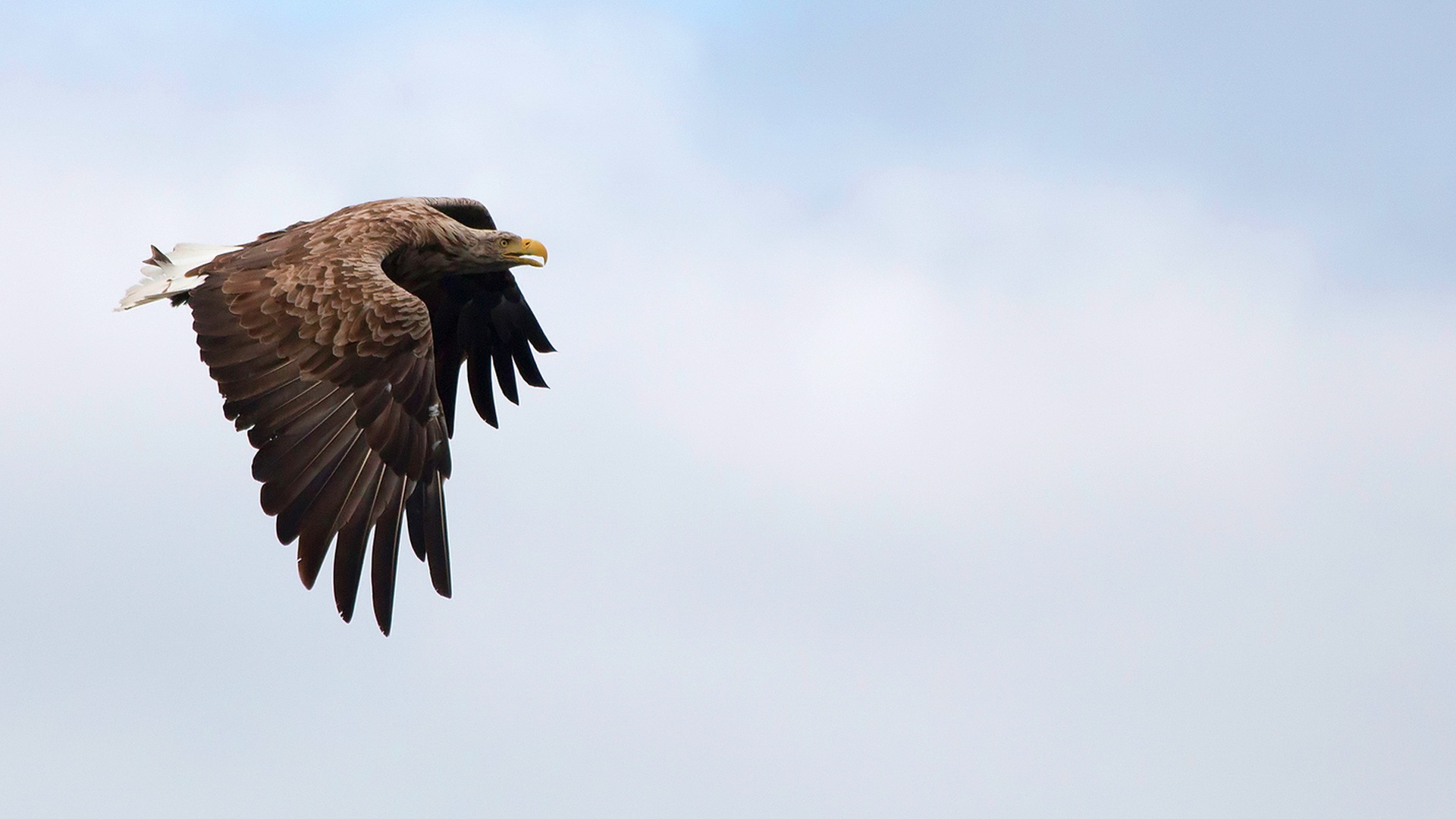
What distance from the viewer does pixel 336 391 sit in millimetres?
10820

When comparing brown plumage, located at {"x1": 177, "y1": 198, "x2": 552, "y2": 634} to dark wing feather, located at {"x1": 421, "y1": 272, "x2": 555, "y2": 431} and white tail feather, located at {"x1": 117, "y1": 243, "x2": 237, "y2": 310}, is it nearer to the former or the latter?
white tail feather, located at {"x1": 117, "y1": 243, "x2": 237, "y2": 310}

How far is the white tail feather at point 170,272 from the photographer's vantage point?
12.6m

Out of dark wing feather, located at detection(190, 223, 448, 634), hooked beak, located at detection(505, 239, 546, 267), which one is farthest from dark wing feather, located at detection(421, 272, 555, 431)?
dark wing feather, located at detection(190, 223, 448, 634)

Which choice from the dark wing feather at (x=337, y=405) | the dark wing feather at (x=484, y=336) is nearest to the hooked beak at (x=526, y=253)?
the dark wing feather at (x=484, y=336)

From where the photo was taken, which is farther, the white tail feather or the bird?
the white tail feather

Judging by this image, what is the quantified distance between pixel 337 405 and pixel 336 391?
10cm

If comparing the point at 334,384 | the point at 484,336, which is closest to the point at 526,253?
the point at 484,336

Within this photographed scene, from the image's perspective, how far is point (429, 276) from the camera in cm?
1390

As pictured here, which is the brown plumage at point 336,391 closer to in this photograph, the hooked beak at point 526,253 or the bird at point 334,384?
the bird at point 334,384

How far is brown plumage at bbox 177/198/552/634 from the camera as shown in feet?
33.2

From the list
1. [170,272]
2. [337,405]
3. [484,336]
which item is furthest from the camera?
[484,336]

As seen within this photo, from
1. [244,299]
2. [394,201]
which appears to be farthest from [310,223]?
[244,299]

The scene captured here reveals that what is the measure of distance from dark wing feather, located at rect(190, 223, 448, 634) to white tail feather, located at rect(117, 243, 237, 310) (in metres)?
1.00

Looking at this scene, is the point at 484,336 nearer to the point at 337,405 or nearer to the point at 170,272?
the point at 170,272
